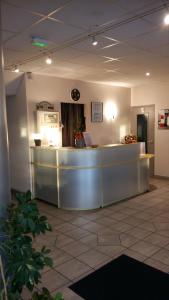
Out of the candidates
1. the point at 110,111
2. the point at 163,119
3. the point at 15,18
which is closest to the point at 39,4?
→ the point at 15,18

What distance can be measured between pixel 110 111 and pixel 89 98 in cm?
91

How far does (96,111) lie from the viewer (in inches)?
266

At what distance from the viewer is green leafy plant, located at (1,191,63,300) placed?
1439 millimetres

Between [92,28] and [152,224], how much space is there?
124 inches

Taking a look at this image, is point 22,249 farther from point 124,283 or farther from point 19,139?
point 19,139

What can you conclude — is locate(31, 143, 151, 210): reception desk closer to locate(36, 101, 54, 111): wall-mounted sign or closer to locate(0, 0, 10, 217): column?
locate(36, 101, 54, 111): wall-mounted sign

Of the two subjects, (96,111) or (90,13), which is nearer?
(90,13)

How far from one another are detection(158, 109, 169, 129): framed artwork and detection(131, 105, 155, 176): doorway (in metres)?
0.26

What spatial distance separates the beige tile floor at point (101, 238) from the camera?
9.12 ft

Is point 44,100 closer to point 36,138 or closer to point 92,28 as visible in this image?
point 36,138

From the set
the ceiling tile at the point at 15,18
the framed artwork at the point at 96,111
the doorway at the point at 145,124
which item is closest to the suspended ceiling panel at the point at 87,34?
the ceiling tile at the point at 15,18

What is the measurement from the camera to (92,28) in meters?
2.96

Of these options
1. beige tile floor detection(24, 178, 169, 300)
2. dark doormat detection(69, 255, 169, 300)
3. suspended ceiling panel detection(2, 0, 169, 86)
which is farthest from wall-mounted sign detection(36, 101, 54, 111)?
dark doormat detection(69, 255, 169, 300)

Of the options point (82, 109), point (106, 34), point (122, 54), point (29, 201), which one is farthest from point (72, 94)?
point (29, 201)
